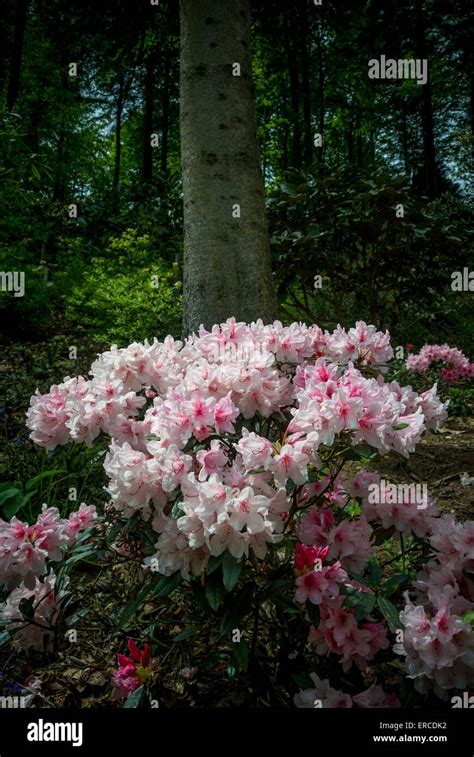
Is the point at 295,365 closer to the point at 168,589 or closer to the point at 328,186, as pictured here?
the point at 168,589

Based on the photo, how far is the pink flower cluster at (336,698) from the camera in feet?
4.41

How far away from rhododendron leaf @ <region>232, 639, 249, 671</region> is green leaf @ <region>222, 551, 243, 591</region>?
24cm

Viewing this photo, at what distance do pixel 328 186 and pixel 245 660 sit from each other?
3.96 metres

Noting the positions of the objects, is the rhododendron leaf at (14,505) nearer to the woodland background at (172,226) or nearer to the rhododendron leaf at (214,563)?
the woodland background at (172,226)

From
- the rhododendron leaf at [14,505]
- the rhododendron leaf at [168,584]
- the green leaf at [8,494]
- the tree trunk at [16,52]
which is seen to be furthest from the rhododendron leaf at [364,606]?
the tree trunk at [16,52]

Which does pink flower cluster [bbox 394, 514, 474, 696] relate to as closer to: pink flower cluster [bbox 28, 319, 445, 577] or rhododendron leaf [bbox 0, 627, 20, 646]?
pink flower cluster [bbox 28, 319, 445, 577]

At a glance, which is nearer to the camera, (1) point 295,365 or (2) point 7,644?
(1) point 295,365

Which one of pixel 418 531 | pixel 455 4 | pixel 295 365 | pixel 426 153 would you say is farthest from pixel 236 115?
pixel 426 153

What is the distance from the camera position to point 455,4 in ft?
27.5

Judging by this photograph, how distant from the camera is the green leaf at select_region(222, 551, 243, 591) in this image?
1155 mm

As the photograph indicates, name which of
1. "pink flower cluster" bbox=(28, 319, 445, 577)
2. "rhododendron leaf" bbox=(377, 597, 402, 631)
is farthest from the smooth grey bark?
"rhododendron leaf" bbox=(377, 597, 402, 631)

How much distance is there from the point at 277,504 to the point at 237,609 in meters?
0.26

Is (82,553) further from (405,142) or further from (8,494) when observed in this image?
(405,142)

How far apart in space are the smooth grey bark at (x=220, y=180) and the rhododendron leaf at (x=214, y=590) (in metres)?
1.45
